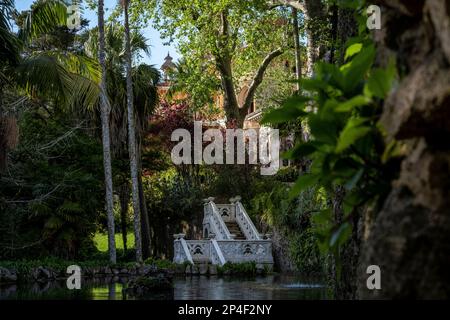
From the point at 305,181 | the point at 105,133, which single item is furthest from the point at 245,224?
the point at 305,181

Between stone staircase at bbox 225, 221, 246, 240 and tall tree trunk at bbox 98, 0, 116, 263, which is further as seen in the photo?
stone staircase at bbox 225, 221, 246, 240

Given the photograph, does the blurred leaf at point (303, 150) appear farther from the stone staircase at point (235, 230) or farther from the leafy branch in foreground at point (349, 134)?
the stone staircase at point (235, 230)

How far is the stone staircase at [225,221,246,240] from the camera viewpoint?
1033 inches

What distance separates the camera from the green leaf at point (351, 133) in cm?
250

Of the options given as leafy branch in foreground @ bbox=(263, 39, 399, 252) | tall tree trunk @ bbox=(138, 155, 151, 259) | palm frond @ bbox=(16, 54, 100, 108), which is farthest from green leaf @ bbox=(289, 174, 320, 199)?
tall tree trunk @ bbox=(138, 155, 151, 259)

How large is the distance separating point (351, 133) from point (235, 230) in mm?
24333

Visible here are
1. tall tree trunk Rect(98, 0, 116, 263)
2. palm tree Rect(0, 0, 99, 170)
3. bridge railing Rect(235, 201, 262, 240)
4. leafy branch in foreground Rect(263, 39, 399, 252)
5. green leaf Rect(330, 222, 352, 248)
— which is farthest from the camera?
bridge railing Rect(235, 201, 262, 240)

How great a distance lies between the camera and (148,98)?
91.7ft

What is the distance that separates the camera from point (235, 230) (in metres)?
26.7

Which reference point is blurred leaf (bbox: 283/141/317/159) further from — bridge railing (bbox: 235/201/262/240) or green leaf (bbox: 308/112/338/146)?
bridge railing (bbox: 235/201/262/240)

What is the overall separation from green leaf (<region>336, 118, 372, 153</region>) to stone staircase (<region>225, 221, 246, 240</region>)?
23142 millimetres

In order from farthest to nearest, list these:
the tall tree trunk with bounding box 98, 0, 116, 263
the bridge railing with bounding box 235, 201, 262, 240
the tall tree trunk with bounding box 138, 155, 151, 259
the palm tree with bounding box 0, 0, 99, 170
A: 1. the tall tree trunk with bounding box 138, 155, 151, 259
2. the bridge railing with bounding box 235, 201, 262, 240
3. the tall tree trunk with bounding box 98, 0, 116, 263
4. the palm tree with bounding box 0, 0, 99, 170

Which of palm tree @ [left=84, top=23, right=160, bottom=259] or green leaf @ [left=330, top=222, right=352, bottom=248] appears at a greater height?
palm tree @ [left=84, top=23, right=160, bottom=259]
